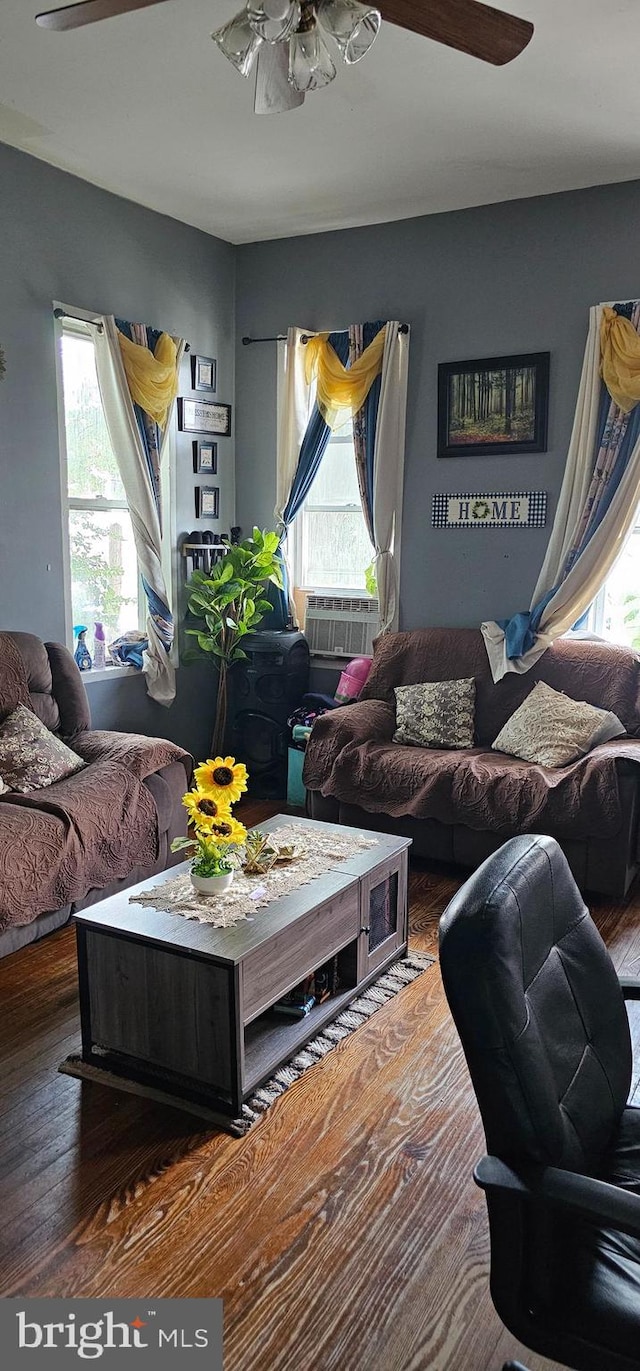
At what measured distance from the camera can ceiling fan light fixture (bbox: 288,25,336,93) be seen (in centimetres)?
212

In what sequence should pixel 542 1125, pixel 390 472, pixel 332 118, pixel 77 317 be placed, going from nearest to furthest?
pixel 542 1125 → pixel 332 118 → pixel 77 317 → pixel 390 472

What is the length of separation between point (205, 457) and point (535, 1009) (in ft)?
14.0

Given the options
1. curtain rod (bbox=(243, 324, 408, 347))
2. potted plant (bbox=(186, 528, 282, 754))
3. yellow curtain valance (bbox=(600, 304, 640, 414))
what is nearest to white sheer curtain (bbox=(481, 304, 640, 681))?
yellow curtain valance (bbox=(600, 304, 640, 414))

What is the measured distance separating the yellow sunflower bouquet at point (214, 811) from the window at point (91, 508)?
2186 mm

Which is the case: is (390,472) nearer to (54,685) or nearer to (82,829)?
(54,685)

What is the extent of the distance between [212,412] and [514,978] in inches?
174

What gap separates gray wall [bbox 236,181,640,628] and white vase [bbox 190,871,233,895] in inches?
101

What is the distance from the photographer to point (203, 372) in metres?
5.22

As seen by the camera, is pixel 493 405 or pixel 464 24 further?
pixel 493 405

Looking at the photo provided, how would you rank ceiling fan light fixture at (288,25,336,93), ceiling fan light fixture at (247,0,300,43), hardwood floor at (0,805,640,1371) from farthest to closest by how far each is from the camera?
ceiling fan light fixture at (288,25,336,93)
ceiling fan light fixture at (247,0,300,43)
hardwood floor at (0,805,640,1371)

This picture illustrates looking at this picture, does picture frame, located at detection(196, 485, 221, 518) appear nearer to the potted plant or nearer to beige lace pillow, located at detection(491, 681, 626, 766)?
the potted plant

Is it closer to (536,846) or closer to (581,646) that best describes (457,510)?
(581,646)

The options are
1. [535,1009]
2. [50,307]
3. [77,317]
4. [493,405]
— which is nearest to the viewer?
[535,1009]

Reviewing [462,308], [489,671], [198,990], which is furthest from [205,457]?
[198,990]
